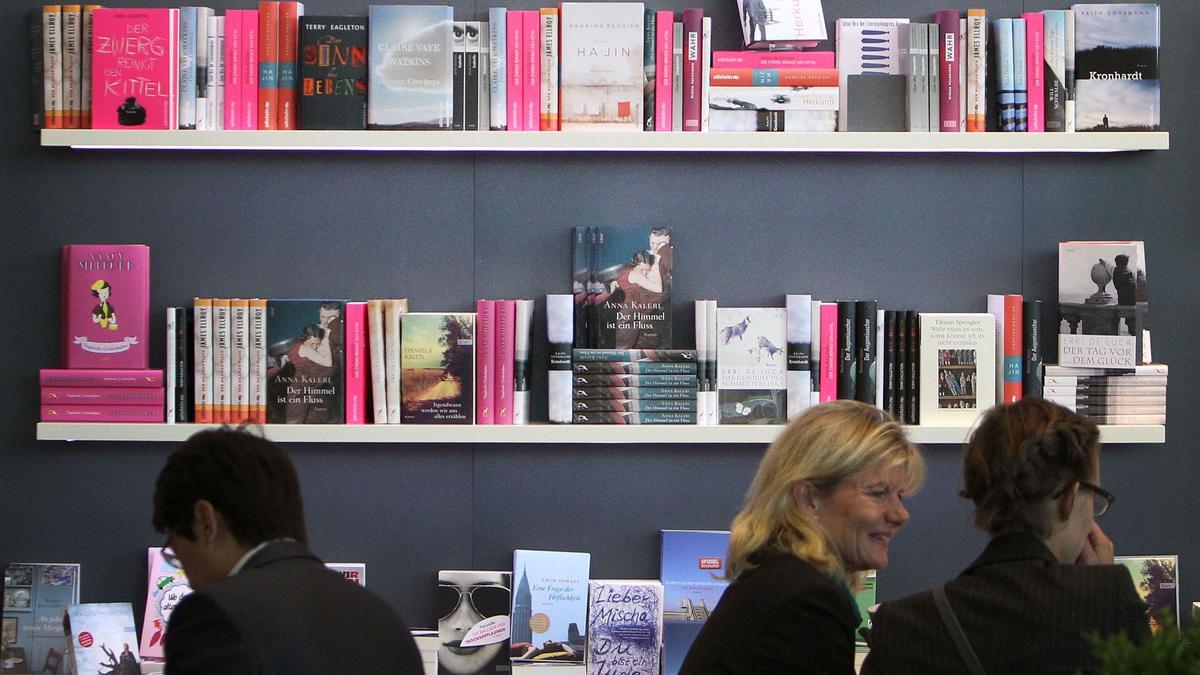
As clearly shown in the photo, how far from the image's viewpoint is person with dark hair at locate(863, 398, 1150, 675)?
1.86m

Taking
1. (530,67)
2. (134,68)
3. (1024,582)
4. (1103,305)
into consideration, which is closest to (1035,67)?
(1103,305)

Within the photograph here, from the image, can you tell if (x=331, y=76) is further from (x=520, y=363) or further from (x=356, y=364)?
(x=520, y=363)

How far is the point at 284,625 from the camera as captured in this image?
5.80ft

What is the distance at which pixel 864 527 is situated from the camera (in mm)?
2293

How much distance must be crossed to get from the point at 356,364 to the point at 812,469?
1503mm

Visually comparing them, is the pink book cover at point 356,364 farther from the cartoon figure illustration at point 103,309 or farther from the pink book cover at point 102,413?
the cartoon figure illustration at point 103,309

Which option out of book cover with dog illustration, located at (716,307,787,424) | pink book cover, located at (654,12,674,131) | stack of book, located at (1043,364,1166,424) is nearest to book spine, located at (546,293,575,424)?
book cover with dog illustration, located at (716,307,787,424)

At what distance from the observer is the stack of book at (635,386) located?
11.0 ft

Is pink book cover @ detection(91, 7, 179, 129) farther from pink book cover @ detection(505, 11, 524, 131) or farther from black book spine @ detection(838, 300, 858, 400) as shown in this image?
black book spine @ detection(838, 300, 858, 400)

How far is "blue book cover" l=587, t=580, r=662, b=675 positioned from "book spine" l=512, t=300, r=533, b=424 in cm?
51

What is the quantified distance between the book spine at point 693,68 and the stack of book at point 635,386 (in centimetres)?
62

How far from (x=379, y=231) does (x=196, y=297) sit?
528 mm

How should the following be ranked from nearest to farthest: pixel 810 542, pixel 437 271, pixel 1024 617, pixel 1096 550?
Result: pixel 1024 617 → pixel 810 542 → pixel 1096 550 → pixel 437 271

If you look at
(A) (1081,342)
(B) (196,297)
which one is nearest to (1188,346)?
(A) (1081,342)
